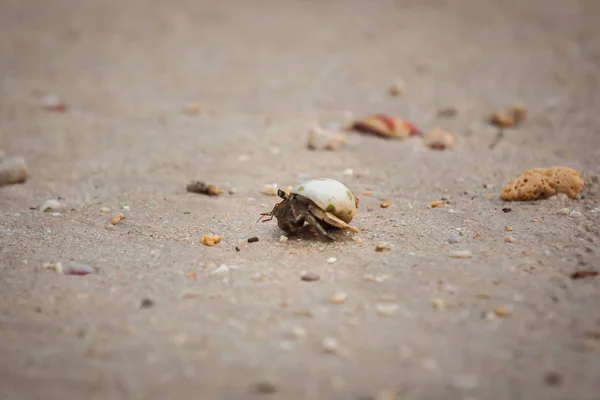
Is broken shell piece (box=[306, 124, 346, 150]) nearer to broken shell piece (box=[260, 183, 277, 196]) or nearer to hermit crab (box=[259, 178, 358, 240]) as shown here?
broken shell piece (box=[260, 183, 277, 196])

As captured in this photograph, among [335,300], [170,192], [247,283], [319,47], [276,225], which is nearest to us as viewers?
[335,300]

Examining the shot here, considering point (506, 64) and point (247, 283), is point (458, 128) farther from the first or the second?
point (247, 283)

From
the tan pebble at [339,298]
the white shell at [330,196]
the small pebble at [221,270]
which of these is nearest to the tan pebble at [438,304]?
the tan pebble at [339,298]

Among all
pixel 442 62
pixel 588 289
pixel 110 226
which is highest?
pixel 442 62

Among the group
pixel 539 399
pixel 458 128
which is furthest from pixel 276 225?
pixel 458 128

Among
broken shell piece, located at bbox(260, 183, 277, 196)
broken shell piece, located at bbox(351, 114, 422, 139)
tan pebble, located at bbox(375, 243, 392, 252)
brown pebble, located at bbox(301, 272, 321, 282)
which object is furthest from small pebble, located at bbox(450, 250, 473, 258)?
broken shell piece, located at bbox(351, 114, 422, 139)

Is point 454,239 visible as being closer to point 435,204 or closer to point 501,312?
point 435,204
